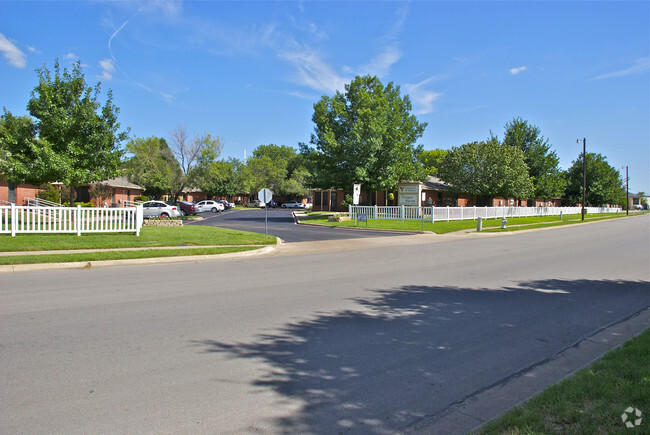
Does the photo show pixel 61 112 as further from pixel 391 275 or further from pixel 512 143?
pixel 512 143

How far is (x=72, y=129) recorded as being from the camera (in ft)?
56.9

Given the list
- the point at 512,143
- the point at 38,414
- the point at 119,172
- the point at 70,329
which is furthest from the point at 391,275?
the point at 512,143

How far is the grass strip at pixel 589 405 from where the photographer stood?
2912mm

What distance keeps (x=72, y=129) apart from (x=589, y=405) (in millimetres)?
19883

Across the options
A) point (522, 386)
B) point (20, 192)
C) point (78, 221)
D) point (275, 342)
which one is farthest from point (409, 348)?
point (20, 192)

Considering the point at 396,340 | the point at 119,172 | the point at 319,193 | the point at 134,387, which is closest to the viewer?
the point at 134,387

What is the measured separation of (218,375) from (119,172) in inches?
714

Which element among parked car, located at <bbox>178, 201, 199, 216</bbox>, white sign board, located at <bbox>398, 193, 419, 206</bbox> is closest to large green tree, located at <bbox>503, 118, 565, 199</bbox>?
A: white sign board, located at <bbox>398, 193, 419, 206</bbox>

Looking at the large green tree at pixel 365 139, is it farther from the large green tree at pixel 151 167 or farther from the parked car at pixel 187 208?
the large green tree at pixel 151 167

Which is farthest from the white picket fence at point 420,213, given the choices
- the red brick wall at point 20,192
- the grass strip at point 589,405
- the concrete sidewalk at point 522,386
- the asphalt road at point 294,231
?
the red brick wall at point 20,192

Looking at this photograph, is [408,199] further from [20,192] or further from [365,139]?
[20,192]

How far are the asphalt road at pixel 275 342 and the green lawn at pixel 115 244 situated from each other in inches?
62.6

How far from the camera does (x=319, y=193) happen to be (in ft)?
169

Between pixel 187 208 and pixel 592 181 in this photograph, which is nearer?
pixel 187 208
